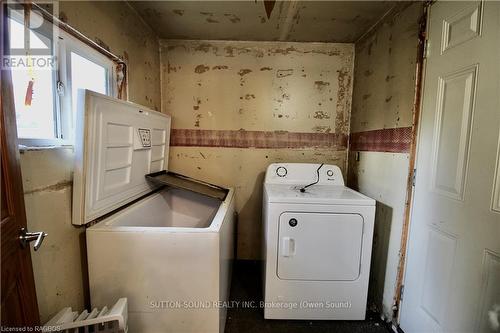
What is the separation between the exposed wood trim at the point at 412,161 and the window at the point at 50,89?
195 centimetres

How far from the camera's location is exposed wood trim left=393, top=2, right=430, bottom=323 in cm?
138

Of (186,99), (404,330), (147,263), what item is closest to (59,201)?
(147,263)

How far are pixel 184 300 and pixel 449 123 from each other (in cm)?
168

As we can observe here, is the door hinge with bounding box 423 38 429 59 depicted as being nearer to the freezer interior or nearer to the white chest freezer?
the white chest freezer

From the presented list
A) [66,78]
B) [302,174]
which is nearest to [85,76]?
[66,78]

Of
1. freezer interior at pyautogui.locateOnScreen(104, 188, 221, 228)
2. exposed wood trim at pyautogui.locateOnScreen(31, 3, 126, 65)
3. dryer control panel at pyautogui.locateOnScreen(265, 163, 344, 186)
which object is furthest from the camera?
dryer control panel at pyautogui.locateOnScreen(265, 163, 344, 186)

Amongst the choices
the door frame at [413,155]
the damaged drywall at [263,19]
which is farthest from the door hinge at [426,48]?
the damaged drywall at [263,19]

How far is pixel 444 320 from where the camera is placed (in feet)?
3.92

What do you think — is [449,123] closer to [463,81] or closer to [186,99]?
[463,81]

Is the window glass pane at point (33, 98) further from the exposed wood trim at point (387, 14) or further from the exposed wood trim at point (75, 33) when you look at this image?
the exposed wood trim at point (387, 14)

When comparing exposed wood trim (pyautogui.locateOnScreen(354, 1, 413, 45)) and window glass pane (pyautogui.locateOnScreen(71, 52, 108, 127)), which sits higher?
exposed wood trim (pyautogui.locateOnScreen(354, 1, 413, 45))

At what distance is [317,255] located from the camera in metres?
1.55

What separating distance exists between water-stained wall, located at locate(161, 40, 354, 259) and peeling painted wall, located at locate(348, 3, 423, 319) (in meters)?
0.31

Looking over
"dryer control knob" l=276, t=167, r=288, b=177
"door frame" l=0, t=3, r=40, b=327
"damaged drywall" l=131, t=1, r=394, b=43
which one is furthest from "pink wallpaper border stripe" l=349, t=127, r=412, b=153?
"door frame" l=0, t=3, r=40, b=327
